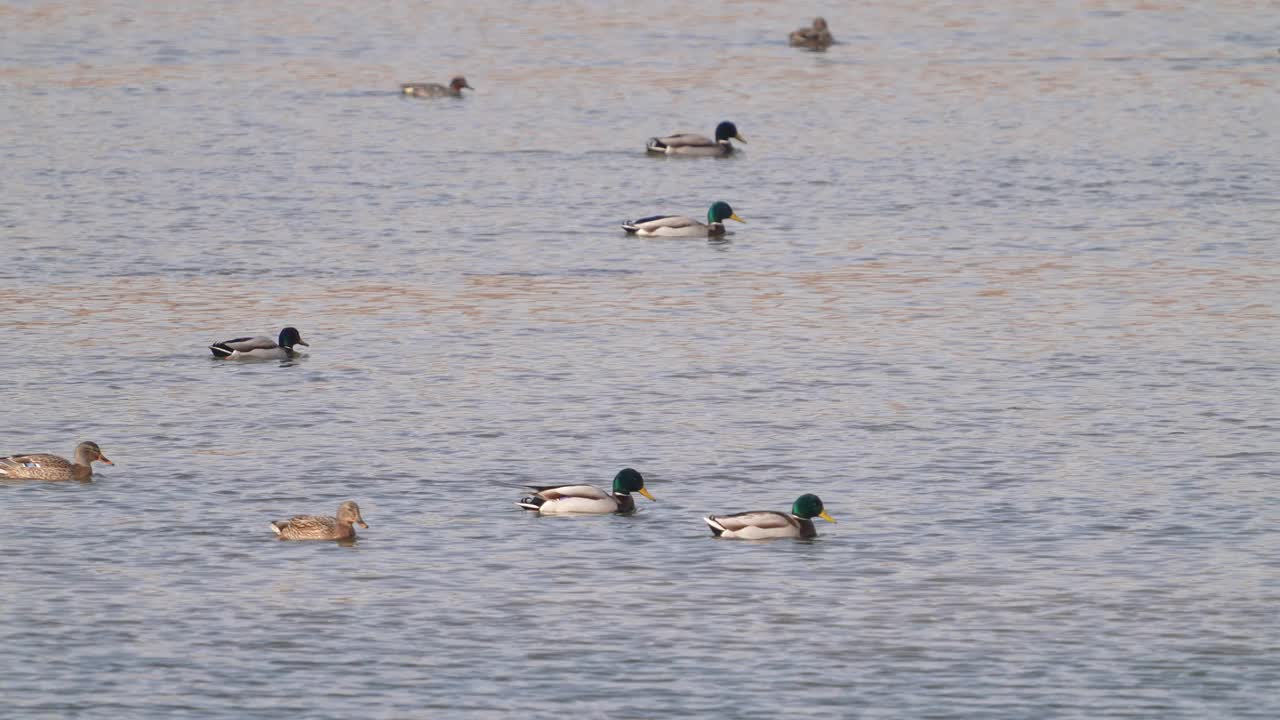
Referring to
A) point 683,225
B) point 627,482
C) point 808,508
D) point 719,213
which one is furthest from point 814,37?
point 808,508

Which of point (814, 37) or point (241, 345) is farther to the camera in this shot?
point (814, 37)

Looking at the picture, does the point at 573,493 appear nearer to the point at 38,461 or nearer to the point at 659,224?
the point at 38,461

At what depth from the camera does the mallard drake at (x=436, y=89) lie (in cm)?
7094

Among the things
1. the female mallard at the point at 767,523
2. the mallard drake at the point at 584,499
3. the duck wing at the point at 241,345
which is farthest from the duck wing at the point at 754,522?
the duck wing at the point at 241,345

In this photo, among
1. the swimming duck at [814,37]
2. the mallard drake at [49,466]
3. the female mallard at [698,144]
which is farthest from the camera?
the swimming duck at [814,37]

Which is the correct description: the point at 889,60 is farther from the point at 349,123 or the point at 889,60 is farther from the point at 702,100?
the point at 349,123

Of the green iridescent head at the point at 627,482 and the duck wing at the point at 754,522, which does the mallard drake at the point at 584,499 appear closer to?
the green iridescent head at the point at 627,482

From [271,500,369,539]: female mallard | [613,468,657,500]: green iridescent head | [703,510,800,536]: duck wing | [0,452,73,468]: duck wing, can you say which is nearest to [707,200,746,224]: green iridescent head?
[613,468,657,500]: green iridescent head

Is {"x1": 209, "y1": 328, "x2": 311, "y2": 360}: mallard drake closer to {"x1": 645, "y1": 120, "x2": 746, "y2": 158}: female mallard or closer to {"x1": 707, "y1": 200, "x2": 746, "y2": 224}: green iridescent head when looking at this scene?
{"x1": 707, "y1": 200, "x2": 746, "y2": 224}: green iridescent head

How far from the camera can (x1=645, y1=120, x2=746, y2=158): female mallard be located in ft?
197

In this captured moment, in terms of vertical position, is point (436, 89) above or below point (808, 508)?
above

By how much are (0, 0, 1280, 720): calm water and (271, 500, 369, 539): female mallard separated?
0.60 feet

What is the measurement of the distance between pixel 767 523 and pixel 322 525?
→ 476 centimetres

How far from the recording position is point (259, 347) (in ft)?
120
